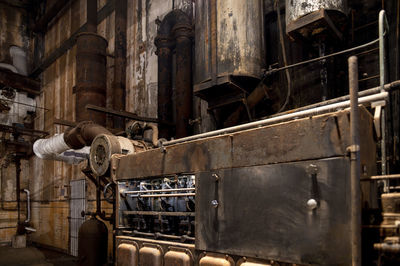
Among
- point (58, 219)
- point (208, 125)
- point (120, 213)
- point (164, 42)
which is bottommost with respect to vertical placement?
A: point (58, 219)

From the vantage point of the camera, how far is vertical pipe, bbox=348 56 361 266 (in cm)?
206

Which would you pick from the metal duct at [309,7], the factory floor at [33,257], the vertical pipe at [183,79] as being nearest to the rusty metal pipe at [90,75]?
the vertical pipe at [183,79]

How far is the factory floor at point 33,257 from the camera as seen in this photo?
26.9 feet

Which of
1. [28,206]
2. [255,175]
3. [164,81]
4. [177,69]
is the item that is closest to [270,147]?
[255,175]

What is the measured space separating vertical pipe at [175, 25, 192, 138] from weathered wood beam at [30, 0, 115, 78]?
11.7 ft

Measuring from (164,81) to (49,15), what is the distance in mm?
7233

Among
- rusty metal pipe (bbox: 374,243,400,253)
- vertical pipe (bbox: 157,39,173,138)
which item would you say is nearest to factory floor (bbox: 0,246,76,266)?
vertical pipe (bbox: 157,39,173,138)

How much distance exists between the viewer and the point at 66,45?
34.9 ft

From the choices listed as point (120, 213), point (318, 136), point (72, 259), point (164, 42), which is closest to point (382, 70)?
point (318, 136)

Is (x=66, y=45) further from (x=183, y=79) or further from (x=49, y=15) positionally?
(x=183, y=79)

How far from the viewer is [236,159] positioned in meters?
3.01

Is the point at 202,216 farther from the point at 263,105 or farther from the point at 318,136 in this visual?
the point at 263,105

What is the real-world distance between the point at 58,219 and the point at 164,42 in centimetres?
683

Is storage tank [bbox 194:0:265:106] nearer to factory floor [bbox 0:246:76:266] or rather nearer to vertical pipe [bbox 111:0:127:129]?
vertical pipe [bbox 111:0:127:129]
